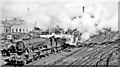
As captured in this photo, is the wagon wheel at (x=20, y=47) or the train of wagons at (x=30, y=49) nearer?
the train of wagons at (x=30, y=49)

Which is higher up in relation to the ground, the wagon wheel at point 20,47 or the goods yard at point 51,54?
the wagon wheel at point 20,47

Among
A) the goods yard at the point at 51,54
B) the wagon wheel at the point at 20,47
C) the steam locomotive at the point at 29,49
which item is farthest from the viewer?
the wagon wheel at the point at 20,47

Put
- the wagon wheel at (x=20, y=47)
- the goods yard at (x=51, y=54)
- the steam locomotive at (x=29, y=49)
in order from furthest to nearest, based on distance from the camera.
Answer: the wagon wheel at (x=20, y=47)
the steam locomotive at (x=29, y=49)
the goods yard at (x=51, y=54)

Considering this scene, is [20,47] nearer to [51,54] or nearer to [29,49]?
[29,49]

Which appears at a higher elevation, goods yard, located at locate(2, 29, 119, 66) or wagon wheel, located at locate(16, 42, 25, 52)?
wagon wheel, located at locate(16, 42, 25, 52)

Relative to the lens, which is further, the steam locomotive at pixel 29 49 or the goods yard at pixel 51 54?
the steam locomotive at pixel 29 49

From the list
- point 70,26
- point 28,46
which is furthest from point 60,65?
point 70,26

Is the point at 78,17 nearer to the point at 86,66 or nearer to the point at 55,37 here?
the point at 55,37

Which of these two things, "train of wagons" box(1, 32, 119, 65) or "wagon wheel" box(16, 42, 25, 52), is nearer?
"train of wagons" box(1, 32, 119, 65)
